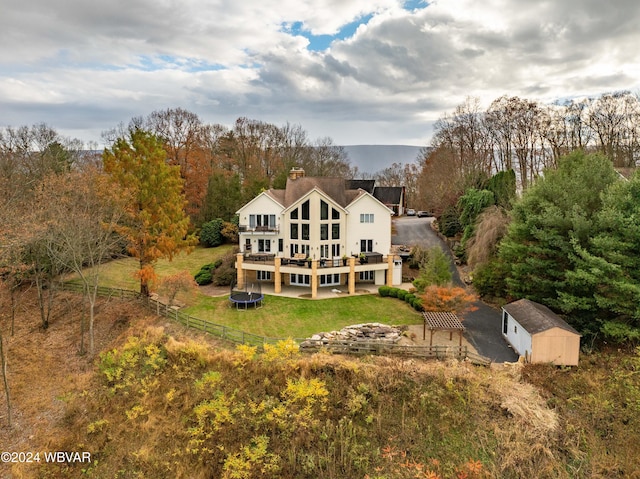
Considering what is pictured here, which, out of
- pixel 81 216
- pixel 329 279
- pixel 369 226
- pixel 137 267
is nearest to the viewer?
pixel 81 216

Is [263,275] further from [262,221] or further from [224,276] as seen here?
[262,221]

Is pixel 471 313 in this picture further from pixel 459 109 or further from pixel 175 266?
pixel 459 109

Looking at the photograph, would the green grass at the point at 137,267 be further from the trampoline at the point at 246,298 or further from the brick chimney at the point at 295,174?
the brick chimney at the point at 295,174

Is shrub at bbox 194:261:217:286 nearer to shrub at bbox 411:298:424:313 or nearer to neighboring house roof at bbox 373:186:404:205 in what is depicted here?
shrub at bbox 411:298:424:313

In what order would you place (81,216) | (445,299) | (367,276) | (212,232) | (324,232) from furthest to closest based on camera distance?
1. (212,232)
2. (367,276)
3. (324,232)
4. (445,299)
5. (81,216)

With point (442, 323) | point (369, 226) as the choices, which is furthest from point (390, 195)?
point (442, 323)

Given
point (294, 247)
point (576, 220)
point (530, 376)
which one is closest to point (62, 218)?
point (294, 247)
